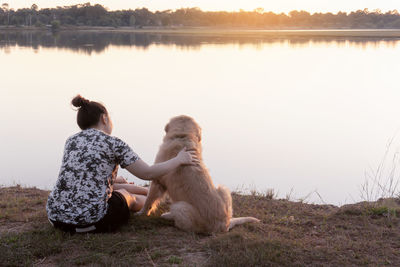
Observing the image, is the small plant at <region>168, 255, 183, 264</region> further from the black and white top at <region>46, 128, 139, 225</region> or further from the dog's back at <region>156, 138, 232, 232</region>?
the black and white top at <region>46, 128, 139, 225</region>

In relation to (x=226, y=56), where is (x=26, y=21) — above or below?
above

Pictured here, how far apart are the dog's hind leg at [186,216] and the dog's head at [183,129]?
0.77 meters

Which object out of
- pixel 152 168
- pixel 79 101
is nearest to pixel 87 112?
pixel 79 101

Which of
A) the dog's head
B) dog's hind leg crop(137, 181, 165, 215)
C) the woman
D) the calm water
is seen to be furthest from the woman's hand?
the calm water

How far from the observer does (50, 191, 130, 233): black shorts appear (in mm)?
4352

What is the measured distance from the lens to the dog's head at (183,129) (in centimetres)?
495

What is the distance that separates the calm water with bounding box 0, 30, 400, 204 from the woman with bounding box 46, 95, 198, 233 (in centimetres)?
400

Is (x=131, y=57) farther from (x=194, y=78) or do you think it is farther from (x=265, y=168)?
(x=265, y=168)

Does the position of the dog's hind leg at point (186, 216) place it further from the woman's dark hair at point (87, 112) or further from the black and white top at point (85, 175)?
the woman's dark hair at point (87, 112)

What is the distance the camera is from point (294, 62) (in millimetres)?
26062

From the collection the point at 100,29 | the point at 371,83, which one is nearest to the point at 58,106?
the point at 371,83

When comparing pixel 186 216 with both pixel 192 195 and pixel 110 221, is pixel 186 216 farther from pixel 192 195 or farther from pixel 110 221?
pixel 110 221

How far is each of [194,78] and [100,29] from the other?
64.8m

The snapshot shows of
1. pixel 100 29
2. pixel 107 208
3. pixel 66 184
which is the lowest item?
pixel 107 208
